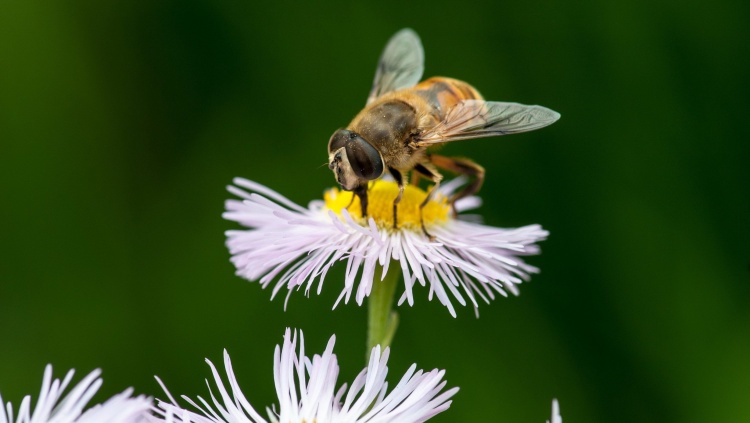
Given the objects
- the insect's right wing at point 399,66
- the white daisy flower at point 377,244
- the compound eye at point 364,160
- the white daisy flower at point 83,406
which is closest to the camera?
the white daisy flower at point 83,406

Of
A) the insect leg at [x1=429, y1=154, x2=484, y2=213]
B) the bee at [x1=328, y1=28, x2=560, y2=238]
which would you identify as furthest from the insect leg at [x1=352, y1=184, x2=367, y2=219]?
the insect leg at [x1=429, y1=154, x2=484, y2=213]

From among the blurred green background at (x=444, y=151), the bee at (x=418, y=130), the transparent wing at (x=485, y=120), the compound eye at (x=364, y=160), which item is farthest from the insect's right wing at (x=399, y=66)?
the blurred green background at (x=444, y=151)

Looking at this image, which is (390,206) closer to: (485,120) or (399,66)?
(485,120)

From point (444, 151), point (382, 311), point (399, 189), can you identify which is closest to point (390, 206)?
point (399, 189)

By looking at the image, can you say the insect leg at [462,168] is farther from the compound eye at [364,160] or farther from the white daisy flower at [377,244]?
the compound eye at [364,160]

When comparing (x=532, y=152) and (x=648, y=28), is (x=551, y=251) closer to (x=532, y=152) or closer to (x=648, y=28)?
(x=532, y=152)

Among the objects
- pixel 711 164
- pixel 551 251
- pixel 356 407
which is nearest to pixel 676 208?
pixel 711 164
